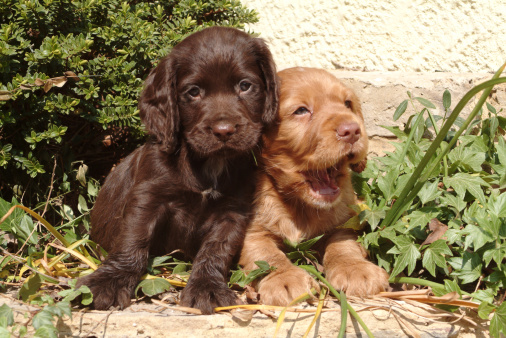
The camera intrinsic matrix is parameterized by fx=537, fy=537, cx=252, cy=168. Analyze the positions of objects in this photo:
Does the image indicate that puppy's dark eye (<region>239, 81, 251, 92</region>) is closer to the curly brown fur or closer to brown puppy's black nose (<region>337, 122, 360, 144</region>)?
the curly brown fur

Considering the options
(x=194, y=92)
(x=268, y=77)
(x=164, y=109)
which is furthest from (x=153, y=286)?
(x=268, y=77)

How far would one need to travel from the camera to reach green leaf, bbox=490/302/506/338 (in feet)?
8.43

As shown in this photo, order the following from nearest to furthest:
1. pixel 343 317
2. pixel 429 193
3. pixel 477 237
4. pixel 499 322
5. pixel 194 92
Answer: pixel 343 317, pixel 499 322, pixel 477 237, pixel 429 193, pixel 194 92

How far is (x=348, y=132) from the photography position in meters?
3.16

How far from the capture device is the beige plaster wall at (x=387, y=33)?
4719mm

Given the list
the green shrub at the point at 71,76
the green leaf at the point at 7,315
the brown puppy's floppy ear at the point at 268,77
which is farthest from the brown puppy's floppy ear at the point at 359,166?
the green leaf at the point at 7,315

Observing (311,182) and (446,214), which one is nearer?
(446,214)

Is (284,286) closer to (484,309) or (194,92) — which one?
(484,309)

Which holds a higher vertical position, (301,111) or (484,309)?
(301,111)

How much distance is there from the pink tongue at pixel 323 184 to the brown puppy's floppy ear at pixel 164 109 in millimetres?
931

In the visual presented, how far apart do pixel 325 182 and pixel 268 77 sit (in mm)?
778

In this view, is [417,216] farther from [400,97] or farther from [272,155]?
[400,97]

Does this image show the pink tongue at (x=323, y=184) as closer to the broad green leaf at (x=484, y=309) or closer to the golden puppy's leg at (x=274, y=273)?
the golden puppy's leg at (x=274, y=273)

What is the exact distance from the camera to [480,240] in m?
2.83
